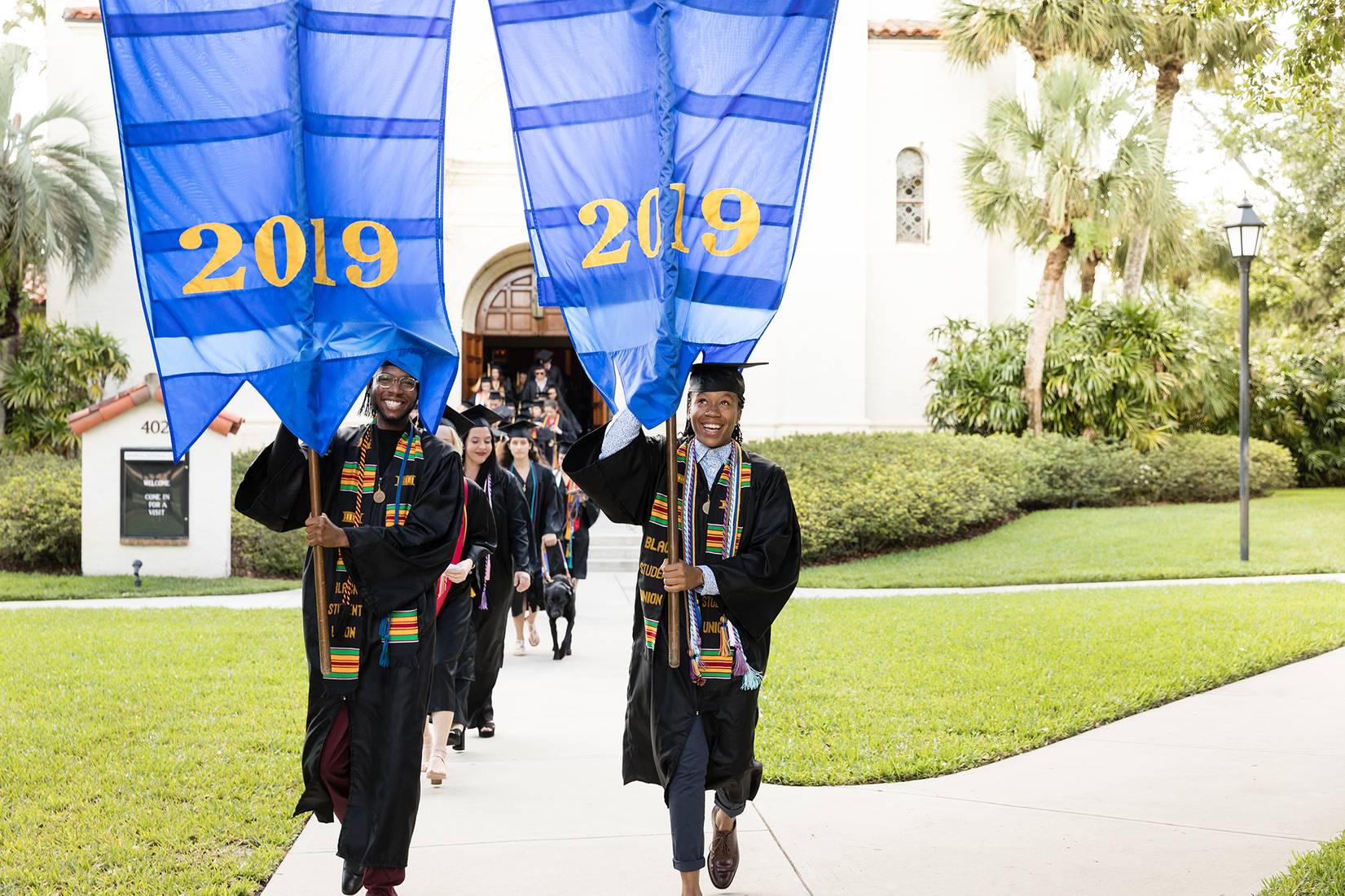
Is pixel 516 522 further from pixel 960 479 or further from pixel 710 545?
pixel 960 479

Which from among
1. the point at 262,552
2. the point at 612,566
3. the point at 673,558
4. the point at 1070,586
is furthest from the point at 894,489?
the point at 673,558

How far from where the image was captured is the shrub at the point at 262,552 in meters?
15.6

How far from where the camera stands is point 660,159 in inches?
179

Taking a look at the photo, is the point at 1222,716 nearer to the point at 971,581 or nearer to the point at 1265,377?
the point at 971,581

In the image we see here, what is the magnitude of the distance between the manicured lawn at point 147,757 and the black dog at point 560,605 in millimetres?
2020

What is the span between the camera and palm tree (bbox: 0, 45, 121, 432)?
1881cm

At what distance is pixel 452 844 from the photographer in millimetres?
5289

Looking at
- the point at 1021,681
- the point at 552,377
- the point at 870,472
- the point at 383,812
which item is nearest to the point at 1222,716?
the point at 1021,681

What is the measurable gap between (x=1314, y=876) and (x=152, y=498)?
43.8ft

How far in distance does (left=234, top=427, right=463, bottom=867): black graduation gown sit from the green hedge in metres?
11.4

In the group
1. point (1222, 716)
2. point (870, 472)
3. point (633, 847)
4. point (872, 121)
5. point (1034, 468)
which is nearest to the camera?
point (633, 847)

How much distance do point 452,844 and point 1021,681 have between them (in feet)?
15.8

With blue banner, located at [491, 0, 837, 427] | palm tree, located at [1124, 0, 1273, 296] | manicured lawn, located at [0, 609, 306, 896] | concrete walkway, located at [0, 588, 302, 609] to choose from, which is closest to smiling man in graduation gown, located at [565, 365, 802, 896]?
blue banner, located at [491, 0, 837, 427]

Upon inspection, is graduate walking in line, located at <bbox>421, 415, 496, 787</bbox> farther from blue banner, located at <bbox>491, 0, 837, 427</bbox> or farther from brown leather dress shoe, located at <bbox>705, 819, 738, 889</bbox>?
brown leather dress shoe, located at <bbox>705, 819, 738, 889</bbox>
